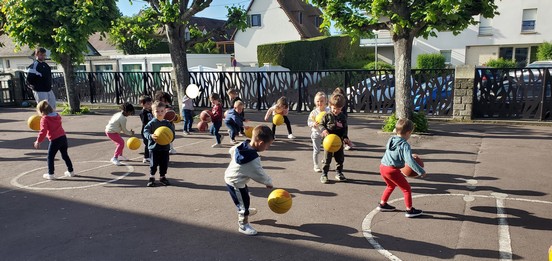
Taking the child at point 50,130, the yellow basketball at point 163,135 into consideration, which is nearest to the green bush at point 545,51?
the yellow basketball at point 163,135

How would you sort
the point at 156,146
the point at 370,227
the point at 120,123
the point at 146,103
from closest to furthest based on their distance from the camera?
1. the point at 370,227
2. the point at 156,146
3. the point at 120,123
4. the point at 146,103

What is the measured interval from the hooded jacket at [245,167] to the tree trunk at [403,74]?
740 centimetres

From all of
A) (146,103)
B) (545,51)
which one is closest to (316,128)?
(146,103)

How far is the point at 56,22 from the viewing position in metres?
15.5

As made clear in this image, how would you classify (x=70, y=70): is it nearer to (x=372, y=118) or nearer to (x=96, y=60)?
(x=372, y=118)

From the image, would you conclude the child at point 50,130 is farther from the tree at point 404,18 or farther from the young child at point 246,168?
the tree at point 404,18

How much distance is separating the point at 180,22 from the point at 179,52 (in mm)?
1327

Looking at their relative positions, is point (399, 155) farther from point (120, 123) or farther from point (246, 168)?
point (120, 123)

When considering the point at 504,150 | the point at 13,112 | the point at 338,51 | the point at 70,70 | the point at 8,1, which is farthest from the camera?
the point at 338,51

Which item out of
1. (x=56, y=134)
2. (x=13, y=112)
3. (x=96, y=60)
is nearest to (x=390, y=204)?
(x=56, y=134)

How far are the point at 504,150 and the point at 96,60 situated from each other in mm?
34145

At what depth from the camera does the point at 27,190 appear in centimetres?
716

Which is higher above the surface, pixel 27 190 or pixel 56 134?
pixel 56 134

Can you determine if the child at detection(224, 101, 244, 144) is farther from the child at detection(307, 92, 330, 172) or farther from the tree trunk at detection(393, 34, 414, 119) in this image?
A: the tree trunk at detection(393, 34, 414, 119)
